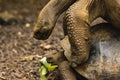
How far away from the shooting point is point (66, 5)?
11.8 ft

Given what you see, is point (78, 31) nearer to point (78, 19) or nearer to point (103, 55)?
point (78, 19)

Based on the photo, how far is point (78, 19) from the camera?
133 inches

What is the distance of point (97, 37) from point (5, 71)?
41.7 inches

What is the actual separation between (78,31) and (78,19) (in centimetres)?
11

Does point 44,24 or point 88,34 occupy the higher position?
point 44,24

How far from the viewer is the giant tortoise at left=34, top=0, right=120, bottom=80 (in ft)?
11.1

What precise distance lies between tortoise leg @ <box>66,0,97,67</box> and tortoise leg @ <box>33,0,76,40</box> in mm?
132

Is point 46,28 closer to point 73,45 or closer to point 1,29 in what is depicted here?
point 73,45

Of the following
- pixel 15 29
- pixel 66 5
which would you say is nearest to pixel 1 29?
pixel 15 29

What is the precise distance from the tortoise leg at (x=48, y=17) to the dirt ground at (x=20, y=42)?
1.94 ft

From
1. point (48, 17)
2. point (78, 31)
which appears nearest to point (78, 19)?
point (78, 31)

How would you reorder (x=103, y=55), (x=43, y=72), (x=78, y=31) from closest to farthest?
(x=78, y=31) → (x=103, y=55) → (x=43, y=72)

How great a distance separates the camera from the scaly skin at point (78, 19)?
3.38 m

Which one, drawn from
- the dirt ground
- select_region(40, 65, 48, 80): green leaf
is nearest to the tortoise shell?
select_region(40, 65, 48, 80): green leaf
